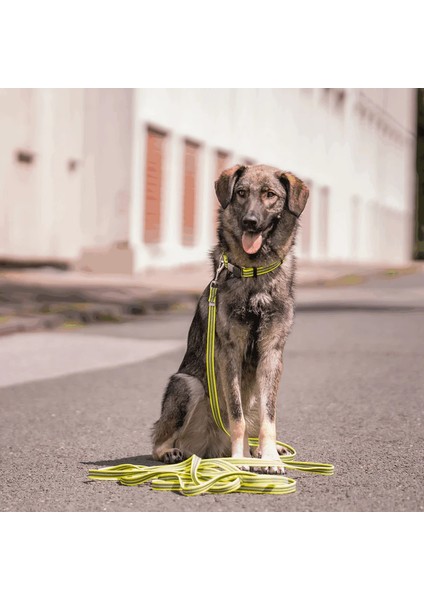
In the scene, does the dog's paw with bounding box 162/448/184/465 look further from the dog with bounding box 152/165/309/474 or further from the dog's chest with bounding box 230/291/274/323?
the dog's chest with bounding box 230/291/274/323

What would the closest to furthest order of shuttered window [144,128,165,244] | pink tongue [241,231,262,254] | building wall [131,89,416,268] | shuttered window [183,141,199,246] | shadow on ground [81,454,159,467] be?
pink tongue [241,231,262,254], shadow on ground [81,454,159,467], shuttered window [144,128,165,244], building wall [131,89,416,268], shuttered window [183,141,199,246]

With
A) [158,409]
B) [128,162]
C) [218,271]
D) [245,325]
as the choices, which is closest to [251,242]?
[218,271]

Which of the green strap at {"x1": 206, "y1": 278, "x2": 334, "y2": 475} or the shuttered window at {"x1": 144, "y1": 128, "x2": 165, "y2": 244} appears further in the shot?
the shuttered window at {"x1": 144, "y1": 128, "x2": 165, "y2": 244}

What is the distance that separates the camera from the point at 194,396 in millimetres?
4758

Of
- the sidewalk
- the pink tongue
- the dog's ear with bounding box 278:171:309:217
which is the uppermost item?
the dog's ear with bounding box 278:171:309:217

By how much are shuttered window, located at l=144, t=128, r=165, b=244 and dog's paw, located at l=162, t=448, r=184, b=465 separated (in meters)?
17.3

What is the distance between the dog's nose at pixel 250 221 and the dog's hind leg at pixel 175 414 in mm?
876

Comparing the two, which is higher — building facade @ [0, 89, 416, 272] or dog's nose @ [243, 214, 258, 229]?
building facade @ [0, 89, 416, 272]

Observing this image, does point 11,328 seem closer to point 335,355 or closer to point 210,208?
point 335,355

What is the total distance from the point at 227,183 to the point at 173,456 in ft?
4.79

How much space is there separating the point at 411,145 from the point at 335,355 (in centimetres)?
3612

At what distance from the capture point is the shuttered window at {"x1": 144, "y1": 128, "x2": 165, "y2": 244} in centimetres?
2203

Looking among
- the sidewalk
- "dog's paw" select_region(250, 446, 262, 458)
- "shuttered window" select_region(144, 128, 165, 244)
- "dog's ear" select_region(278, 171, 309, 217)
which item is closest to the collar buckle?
"dog's ear" select_region(278, 171, 309, 217)

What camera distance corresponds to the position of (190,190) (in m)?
24.2
